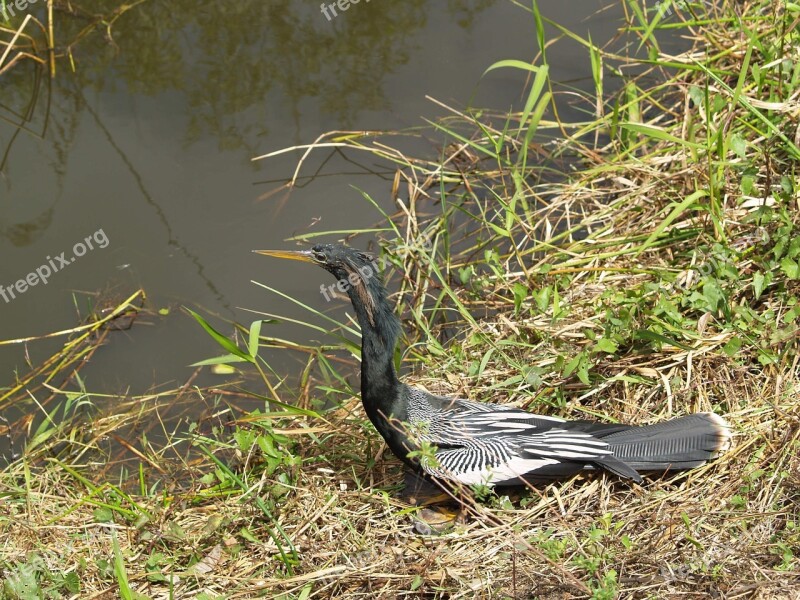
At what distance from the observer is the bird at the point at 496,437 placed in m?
3.49

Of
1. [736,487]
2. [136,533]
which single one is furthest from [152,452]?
[736,487]

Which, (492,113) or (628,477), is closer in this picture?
(628,477)

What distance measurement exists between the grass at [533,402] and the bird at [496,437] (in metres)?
0.11

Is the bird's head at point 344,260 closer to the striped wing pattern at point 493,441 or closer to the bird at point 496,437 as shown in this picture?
the bird at point 496,437

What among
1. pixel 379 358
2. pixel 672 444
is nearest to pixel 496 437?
pixel 379 358

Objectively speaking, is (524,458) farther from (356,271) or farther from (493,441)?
(356,271)

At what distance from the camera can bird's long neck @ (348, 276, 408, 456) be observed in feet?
11.5

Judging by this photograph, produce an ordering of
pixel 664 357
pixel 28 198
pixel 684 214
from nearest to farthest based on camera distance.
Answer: pixel 664 357, pixel 684 214, pixel 28 198

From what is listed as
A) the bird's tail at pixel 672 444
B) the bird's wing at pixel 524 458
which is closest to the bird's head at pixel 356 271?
the bird's wing at pixel 524 458

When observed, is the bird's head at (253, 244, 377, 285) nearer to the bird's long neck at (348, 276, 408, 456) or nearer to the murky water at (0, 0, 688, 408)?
the bird's long neck at (348, 276, 408, 456)

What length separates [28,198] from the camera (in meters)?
5.43

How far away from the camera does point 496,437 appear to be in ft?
12.0

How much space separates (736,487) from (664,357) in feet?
2.36

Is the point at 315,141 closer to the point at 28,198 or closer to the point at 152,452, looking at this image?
the point at 28,198
